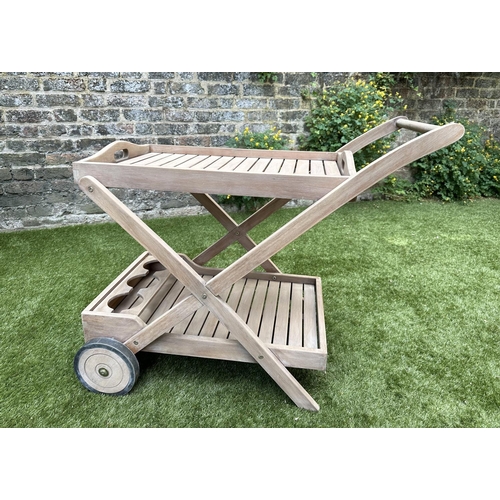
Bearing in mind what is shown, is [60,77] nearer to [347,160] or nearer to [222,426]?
[347,160]

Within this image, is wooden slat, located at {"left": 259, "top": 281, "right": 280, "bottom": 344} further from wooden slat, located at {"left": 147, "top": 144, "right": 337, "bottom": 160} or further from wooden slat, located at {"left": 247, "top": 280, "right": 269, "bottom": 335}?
wooden slat, located at {"left": 147, "top": 144, "right": 337, "bottom": 160}

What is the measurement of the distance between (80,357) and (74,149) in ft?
9.54

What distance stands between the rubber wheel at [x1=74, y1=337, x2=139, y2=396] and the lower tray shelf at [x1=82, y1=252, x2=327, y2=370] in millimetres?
73

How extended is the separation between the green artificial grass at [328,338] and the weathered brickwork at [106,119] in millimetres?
386

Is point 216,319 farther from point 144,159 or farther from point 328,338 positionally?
point 144,159

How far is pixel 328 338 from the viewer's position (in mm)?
2633

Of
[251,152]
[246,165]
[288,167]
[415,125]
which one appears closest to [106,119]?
[251,152]

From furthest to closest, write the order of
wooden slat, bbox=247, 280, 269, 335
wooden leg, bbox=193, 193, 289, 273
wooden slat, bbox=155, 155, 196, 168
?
wooden leg, bbox=193, 193, 289, 273 < wooden slat, bbox=247, 280, 269, 335 < wooden slat, bbox=155, 155, 196, 168

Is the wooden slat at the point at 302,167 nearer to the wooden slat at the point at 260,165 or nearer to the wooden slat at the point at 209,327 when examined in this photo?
the wooden slat at the point at 260,165

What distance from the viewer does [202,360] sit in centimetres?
240

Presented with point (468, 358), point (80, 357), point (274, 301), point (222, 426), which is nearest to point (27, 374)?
point (80, 357)

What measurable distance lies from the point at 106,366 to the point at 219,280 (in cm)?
76

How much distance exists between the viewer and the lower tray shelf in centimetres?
206

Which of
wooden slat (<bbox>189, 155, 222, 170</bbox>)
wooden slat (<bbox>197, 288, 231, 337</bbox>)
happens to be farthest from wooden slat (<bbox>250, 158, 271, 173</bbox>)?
wooden slat (<bbox>197, 288, 231, 337</bbox>)
